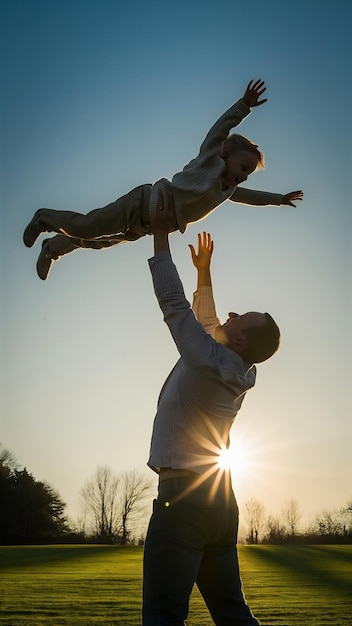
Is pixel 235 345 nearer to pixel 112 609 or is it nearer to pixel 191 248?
pixel 191 248

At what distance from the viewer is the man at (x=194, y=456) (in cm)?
378

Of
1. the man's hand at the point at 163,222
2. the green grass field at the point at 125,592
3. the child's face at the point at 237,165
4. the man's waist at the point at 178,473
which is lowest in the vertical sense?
the green grass field at the point at 125,592

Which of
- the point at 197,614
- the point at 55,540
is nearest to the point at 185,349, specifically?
the point at 197,614

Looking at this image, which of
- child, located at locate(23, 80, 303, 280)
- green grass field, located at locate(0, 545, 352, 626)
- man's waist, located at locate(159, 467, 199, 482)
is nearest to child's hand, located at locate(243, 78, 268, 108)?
child, located at locate(23, 80, 303, 280)

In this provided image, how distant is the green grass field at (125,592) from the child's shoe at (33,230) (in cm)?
827

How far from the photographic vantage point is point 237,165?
512cm

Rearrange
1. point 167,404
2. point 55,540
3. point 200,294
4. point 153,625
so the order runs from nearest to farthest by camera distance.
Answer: point 153,625 → point 167,404 → point 200,294 → point 55,540

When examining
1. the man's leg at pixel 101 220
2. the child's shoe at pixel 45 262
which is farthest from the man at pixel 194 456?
the child's shoe at pixel 45 262

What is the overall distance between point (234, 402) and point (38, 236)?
2.31 meters

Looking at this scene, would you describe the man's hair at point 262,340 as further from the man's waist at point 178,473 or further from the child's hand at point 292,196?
the child's hand at point 292,196

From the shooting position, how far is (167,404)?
4.10m

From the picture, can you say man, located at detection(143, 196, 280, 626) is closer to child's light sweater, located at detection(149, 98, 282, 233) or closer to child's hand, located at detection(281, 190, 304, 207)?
child's light sweater, located at detection(149, 98, 282, 233)

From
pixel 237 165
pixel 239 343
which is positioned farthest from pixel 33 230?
pixel 239 343

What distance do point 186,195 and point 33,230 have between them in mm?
1506
